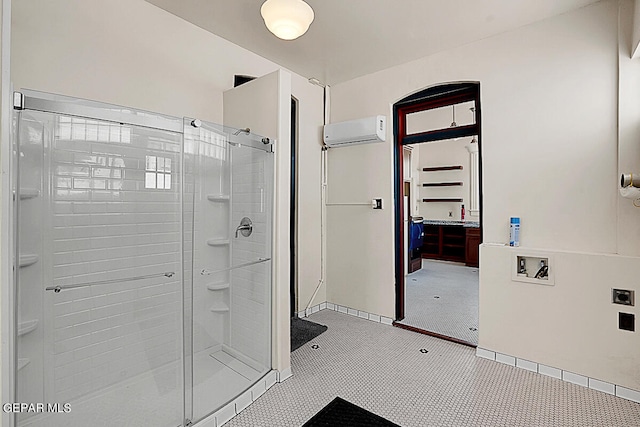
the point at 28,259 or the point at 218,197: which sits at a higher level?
the point at 218,197

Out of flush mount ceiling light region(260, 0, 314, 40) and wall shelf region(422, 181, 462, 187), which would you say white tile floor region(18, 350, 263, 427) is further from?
wall shelf region(422, 181, 462, 187)

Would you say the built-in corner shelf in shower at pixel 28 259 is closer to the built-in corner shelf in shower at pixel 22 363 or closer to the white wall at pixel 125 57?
the built-in corner shelf in shower at pixel 22 363

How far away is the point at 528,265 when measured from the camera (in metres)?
2.40

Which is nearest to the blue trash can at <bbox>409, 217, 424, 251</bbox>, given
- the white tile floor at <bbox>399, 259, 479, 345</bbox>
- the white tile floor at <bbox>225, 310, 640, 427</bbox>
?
the white tile floor at <bbox>399, 259, 479, 345</bbox>

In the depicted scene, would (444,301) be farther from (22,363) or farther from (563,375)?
(22,363)

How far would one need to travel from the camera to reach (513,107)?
248 centimetres

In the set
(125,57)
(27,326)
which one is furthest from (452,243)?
(27,326)

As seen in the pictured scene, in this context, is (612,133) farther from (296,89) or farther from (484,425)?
(296,89)

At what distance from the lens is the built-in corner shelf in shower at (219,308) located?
1962mm

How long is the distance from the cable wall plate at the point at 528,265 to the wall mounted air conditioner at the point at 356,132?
1626 mm

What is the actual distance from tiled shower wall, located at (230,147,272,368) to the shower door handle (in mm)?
26

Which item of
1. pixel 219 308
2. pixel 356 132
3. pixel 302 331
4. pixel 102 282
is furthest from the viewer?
pixel 356 132

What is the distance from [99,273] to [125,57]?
56.4 inches

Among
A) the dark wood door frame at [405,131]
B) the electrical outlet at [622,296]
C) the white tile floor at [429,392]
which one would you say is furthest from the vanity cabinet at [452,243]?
the electrical outlet at [622,296]
